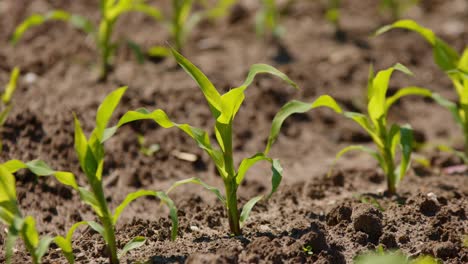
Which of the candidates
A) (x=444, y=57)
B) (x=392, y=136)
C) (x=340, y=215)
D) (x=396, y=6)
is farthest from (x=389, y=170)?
(x=396, y=6)

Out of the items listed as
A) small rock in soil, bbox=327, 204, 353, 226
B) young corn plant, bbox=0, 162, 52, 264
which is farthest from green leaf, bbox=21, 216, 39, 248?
small rock in soil, bbox=327, 204, 353, 226

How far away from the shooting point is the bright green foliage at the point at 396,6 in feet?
19.0

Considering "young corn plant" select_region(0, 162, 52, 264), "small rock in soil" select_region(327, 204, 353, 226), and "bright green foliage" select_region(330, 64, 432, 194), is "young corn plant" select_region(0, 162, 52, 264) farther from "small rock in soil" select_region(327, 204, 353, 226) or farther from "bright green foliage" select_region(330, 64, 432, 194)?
"bright green foliage" select_region(330, 64, 432, 194)

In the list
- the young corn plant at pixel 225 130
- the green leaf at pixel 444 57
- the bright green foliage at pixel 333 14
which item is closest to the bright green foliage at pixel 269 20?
the bright green foliage at pixel 333 14

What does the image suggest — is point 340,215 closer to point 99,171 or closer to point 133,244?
point 133,244

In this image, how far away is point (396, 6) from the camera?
231 inches

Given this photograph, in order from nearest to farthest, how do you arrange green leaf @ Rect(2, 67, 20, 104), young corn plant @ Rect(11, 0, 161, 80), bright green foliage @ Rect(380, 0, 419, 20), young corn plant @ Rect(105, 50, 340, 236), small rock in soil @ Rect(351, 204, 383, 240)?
young corn plant @ Rect(105, 50, 340, 236)
small rock in soil @ Rect(351, 204, 383, 240)
green leaf @ Rect(2, 67, 20, 104)
young corn plant @ Rect(11, 0, 161, 80)
bright green foliage @ Rect(380, 0, 419, 20)

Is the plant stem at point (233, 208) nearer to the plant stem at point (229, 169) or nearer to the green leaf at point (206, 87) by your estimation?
the plant stem at point (229, 169)

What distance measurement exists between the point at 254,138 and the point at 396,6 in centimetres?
201

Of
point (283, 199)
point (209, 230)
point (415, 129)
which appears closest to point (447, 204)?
point (283, 199)

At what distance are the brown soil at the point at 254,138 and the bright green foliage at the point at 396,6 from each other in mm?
107

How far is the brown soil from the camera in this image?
3115 mm

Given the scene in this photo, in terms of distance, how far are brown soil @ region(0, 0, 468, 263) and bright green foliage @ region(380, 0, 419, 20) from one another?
107mm

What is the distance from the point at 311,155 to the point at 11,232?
2.26m
